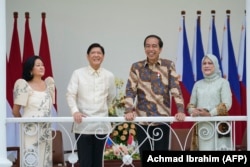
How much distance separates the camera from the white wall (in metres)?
10.4

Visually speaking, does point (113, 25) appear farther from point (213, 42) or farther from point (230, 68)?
point (230, 68)

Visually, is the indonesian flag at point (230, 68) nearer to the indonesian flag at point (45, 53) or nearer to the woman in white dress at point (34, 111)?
the indonesian flag at point (45, 53)

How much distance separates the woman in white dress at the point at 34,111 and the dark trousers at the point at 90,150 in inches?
11.5

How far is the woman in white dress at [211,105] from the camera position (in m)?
7.38

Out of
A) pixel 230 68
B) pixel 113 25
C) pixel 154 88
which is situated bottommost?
pixel 154 88

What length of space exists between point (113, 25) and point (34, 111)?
10.5 ft

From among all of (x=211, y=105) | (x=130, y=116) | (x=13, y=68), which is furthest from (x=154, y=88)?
(x=13, y=68)

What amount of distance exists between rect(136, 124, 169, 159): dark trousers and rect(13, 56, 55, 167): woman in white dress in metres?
0.84

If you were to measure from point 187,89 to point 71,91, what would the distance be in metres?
3.08

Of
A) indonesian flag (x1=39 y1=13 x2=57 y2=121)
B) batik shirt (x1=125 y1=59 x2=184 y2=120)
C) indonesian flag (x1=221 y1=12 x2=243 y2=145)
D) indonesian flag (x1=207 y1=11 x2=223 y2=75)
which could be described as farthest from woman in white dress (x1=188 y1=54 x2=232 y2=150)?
indonesian flag (x1=39 y1=13 x2=57 y2=121)

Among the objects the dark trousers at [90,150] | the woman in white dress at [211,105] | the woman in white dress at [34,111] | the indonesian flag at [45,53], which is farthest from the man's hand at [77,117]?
the indonesian flag at [45,53]

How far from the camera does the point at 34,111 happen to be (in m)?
7.57

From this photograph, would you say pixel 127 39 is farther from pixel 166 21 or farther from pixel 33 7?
pixel 33 7
